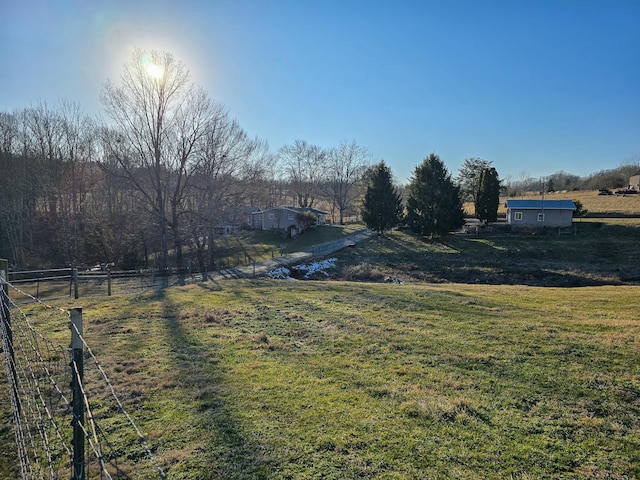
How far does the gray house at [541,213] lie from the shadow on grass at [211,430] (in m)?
36.6

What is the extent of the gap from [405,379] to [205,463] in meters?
3.17

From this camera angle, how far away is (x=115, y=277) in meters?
21.8

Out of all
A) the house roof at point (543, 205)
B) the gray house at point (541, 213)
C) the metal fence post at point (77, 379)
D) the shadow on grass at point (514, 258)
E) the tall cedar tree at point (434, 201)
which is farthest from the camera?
the gray house at point (541, 213)

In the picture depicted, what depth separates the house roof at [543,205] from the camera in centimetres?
3534

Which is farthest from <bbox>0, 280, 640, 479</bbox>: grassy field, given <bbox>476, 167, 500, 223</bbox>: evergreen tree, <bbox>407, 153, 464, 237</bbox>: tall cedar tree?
<bbox>476, 167, 500, 223</bbox>: evergreen tree

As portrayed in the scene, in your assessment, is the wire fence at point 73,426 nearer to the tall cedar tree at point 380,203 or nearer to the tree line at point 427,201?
the tree line at point 427,201

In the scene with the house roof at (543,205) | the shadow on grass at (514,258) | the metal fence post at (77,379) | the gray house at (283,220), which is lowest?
the shadow on grass at (514,258)

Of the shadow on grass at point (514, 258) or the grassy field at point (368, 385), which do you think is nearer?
the grassy field at point (368, 385)

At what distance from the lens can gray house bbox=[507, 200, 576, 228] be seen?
35.5 metres

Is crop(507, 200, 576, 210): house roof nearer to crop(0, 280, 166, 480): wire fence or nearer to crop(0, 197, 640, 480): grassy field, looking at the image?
crop(0, 197, 640, 480): grassy field

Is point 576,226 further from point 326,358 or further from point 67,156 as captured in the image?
point 67,156

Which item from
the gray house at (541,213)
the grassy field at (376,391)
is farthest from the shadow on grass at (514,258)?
the grassy field at (376,391)

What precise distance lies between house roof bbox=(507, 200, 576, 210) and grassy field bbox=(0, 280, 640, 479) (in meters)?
29.6

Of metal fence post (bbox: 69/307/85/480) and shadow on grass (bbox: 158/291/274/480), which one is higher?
metal fence post (bbox: 69/307/85/480)
